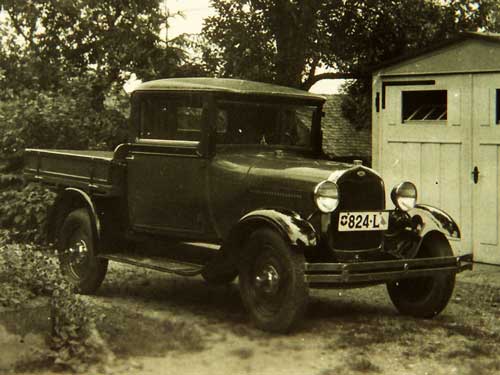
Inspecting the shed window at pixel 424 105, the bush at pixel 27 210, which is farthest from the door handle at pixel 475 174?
the bush at pixel 27 210

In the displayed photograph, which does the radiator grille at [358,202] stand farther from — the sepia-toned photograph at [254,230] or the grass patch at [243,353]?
the grass patch at [243,353]

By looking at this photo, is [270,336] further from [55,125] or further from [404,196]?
[55,125]

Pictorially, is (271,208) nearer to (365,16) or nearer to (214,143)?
(214,143)

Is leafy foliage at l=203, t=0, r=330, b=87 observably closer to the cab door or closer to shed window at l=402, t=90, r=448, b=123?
shed window at l=402, t=90, r=448, b=123

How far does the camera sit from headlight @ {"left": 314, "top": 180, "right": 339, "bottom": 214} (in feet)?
20.8

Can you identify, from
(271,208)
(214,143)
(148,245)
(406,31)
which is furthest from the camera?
(406,31)

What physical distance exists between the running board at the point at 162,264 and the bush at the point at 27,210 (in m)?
3.56

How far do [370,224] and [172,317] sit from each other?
1.82 meters

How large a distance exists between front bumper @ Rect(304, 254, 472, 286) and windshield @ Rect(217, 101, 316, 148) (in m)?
1.67

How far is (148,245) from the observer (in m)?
7.78

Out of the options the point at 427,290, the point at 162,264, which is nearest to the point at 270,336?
the point at 162,264

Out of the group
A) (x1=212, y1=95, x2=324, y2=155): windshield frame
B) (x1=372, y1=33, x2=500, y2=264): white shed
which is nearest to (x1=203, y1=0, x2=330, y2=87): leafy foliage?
(x1=372, y1=33, x2=500, y2=264): white shed

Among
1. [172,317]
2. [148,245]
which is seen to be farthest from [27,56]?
[172,317]

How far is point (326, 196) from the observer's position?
6352 millimetres
